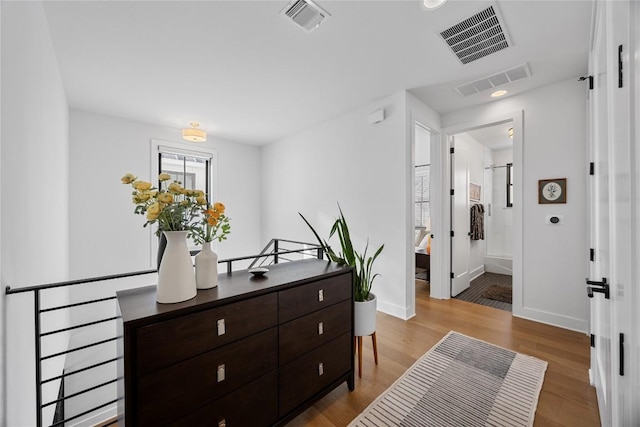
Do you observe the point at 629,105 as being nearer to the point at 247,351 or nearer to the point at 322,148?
the point at 247,351

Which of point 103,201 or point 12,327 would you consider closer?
point 12,327

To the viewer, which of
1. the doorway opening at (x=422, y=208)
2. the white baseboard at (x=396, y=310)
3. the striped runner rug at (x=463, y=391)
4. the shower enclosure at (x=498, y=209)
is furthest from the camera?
the shower enclosure at (x=498, y=209)

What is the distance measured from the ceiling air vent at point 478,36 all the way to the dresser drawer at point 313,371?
242cm

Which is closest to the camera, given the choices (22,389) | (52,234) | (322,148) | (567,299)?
(22,389)

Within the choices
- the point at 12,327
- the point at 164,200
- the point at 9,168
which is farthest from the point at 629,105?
the point at 12,327

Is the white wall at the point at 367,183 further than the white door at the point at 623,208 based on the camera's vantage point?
Yes

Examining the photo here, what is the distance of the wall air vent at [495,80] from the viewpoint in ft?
8.46

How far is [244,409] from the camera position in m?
1.30

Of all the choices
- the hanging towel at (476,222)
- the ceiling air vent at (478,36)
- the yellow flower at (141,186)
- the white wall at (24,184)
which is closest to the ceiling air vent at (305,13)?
the ceiling air vent at (478,36)

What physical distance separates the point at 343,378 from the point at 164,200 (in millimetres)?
1584

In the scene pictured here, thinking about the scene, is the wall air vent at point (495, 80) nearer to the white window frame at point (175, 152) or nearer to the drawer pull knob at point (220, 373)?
the drawer pull knob at point (220, 373)

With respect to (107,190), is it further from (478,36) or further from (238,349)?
(478,36)

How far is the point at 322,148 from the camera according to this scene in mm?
4121

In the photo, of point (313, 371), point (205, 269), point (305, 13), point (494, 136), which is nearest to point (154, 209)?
point (205, 269)
